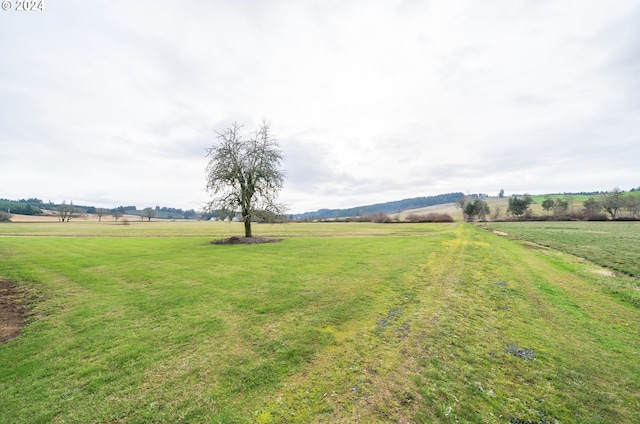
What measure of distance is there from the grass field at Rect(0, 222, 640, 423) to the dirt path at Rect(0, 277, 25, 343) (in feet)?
1.21

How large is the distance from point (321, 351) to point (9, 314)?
1011 cm

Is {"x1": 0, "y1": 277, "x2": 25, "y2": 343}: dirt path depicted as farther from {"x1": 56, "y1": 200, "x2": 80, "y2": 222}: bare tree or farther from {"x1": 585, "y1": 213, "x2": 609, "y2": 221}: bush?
{"x1": 56, "y1": 200, "x2": 80, "y2": 222}: bare tree

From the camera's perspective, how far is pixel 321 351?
6102 millimetres

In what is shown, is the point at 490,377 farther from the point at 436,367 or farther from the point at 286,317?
the point at 286,317

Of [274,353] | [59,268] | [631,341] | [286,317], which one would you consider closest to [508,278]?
→ [631,341]

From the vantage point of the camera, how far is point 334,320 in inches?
309

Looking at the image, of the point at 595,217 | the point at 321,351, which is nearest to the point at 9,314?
the point at 321,351

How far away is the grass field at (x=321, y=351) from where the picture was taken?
14.3 feet

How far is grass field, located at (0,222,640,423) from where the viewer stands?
436cm

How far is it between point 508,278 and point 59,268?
24.2 m

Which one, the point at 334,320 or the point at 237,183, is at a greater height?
the point at 237,183

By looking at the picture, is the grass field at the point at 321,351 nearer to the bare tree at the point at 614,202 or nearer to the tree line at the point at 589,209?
the tree line at the point at 589,209

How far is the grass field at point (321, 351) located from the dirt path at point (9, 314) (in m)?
0.37

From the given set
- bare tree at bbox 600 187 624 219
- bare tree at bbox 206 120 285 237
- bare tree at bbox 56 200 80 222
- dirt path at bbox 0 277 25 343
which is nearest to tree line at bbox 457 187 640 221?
bare tree at bbox 600 187 624 219
